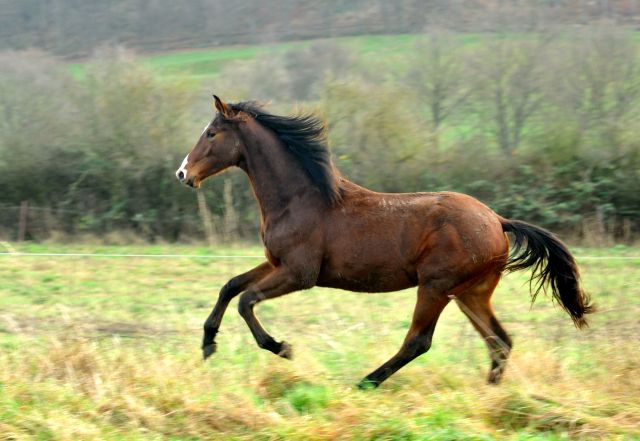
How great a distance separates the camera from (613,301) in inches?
293

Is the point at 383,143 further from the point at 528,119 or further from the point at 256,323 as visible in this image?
the point at 256,323

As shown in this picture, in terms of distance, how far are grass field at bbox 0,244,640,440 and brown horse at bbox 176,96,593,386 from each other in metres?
0.32

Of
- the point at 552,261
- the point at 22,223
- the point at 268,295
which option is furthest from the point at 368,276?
the point at 22,223

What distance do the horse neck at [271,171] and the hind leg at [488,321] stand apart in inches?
61.9

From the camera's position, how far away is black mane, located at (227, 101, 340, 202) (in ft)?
16.0

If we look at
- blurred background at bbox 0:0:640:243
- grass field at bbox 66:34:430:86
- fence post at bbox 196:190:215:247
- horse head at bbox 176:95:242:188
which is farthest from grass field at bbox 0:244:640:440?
grass field at bbox 66:34:430:86

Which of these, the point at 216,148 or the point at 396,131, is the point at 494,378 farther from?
the point at 396,131

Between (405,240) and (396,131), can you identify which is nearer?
(405,240)

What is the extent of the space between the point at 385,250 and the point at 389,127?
9.71 meters

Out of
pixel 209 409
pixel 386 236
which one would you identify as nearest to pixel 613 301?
pixel 386 236

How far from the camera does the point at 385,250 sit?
14.9 ft

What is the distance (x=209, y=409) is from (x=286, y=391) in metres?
0.66

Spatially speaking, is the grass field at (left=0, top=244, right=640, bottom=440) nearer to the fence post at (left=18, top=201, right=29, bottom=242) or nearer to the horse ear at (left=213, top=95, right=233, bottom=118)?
the horse ear at (left=213, top=95, right=233, bottom=118)

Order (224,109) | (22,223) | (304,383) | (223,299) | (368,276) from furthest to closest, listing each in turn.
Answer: (22,223)
(224,109)
(223,299)
(368,276)
(304,383)
